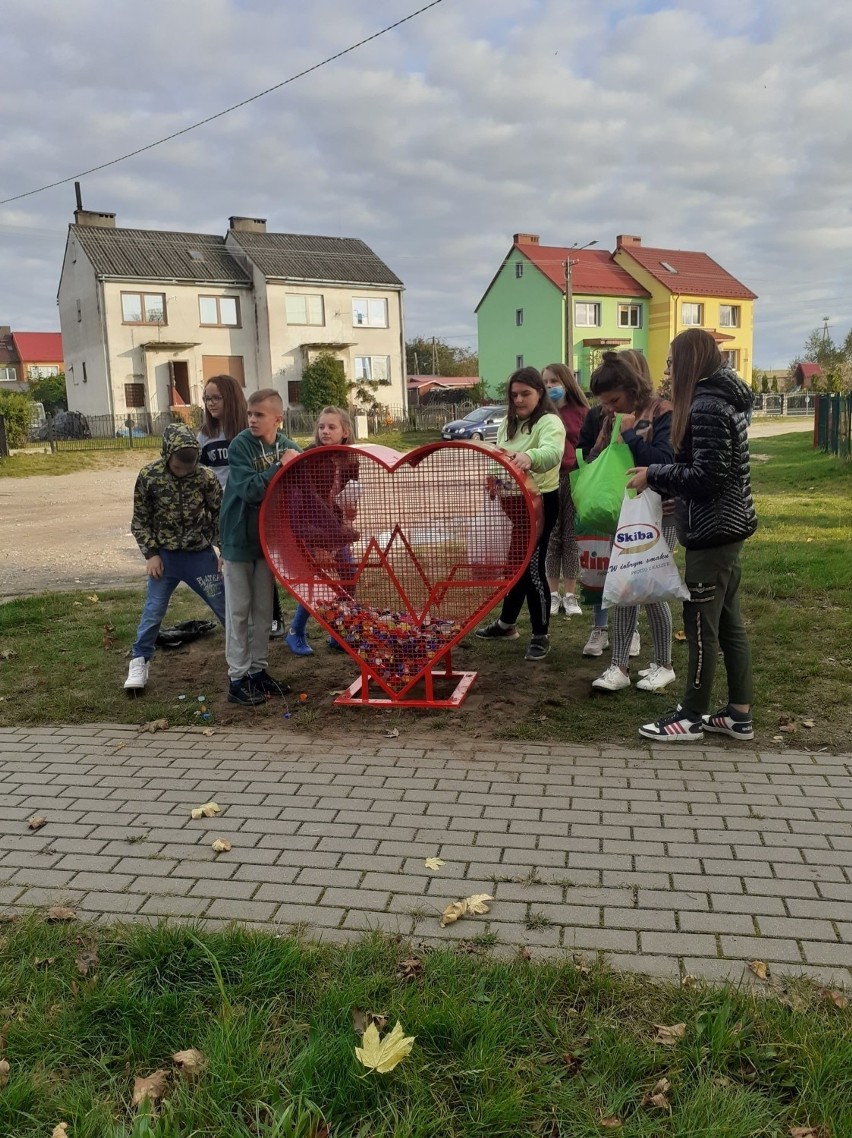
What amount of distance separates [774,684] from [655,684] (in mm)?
686

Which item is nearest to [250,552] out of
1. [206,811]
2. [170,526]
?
[170,526]

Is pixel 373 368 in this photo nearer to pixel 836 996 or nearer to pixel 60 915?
pixel 60 915

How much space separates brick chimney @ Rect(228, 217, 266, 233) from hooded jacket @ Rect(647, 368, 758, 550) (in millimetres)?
44274

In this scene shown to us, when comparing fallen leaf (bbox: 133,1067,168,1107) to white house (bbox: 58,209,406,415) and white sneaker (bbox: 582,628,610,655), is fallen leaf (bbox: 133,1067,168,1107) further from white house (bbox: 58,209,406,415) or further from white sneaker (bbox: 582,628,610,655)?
white house (bbox: 58,209,406,415)

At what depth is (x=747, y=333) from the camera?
197ft

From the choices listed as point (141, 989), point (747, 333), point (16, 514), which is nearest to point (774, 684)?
point (141, 989)

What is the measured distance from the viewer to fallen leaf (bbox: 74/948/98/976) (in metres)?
2.88

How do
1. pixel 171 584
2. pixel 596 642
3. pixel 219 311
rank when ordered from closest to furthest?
pixel 171 584
pixel 596 642
pixel 219 311

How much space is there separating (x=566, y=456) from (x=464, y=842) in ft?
11.4

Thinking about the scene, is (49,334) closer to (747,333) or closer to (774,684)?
(747,333)

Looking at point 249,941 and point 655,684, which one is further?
point 655,684

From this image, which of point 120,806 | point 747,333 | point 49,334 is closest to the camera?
point 120,806

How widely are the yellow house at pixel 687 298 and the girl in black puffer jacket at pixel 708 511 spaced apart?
5237 centimetres

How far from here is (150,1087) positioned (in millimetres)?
2387
